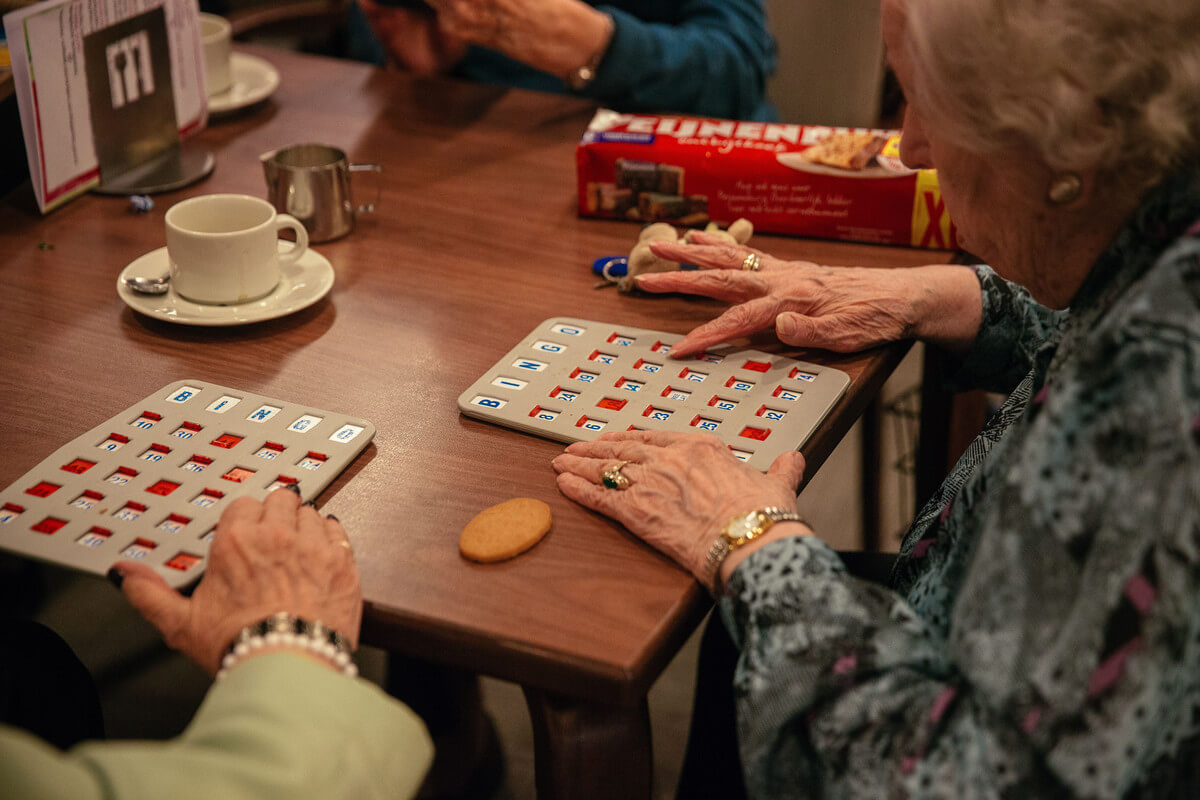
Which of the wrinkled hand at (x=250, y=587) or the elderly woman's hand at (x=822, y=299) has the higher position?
the elderly woman's hand at (x=822, y=299)

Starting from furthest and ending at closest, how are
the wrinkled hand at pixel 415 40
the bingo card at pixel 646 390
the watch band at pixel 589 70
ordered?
the wrinkled hand at pixel 415 40 → the watch band at pixel 589 70 → the bingo card at pixel 646 390

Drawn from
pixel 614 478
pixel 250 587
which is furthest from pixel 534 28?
pixel 250 587

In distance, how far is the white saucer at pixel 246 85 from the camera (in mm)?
1627

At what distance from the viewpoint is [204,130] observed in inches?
63.6

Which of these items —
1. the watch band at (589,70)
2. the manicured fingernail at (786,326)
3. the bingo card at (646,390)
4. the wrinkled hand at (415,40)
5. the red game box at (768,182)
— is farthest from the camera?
the wrinkled hand at (415,40)

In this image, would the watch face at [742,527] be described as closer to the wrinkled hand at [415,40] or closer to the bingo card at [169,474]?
the bingo card at [169,474]

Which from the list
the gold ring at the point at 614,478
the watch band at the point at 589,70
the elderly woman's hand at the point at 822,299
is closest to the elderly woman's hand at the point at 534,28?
the watch band at the point at 589,70

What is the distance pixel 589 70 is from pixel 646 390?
91cm

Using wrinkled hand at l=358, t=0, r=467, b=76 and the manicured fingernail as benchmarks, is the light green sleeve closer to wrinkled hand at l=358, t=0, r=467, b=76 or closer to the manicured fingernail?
the manicured fingernail

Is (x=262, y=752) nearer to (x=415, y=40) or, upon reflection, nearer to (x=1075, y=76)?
(x=1075, y=76)

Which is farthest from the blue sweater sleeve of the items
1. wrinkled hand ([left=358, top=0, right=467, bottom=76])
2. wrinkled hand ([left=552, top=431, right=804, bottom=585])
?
wrinkled hand ([left=552, top=431, right=804, bottom=585])

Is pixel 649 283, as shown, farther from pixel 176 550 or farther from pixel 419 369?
pixel 176 550

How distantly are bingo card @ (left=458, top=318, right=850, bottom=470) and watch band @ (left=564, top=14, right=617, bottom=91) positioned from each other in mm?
785

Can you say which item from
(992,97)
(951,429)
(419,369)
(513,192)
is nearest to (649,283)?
(419,369)
